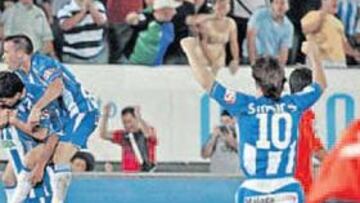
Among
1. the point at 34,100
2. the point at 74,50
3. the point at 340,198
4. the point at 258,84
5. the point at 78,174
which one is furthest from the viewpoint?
the point at 74,50

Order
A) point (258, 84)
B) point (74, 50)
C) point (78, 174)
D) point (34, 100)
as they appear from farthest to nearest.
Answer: point (74, 50)
point (78, 174)
point (34, 100)
point (258, 84)

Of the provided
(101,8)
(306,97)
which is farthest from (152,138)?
(306,97)

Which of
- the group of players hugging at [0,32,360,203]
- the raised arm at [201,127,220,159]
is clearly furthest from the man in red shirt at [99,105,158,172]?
the group of players hugging at [0,32,360,203]

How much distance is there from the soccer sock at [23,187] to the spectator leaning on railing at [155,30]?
496 centimetres

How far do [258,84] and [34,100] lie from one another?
1.79 meters

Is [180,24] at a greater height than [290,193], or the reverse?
[180,24]

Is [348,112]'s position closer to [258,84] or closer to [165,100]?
[165,100]

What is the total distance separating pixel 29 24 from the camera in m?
12.4

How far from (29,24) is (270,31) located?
2.43m

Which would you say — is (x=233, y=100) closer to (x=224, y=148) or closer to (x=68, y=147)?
(x=68, y=147)

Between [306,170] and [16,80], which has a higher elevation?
[16,80]

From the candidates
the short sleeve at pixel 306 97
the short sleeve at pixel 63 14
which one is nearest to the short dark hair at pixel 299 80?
the short sleeve at pixel 306 97

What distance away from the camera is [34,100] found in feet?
26.0

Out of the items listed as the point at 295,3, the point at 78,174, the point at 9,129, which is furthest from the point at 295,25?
the point at 9,129
